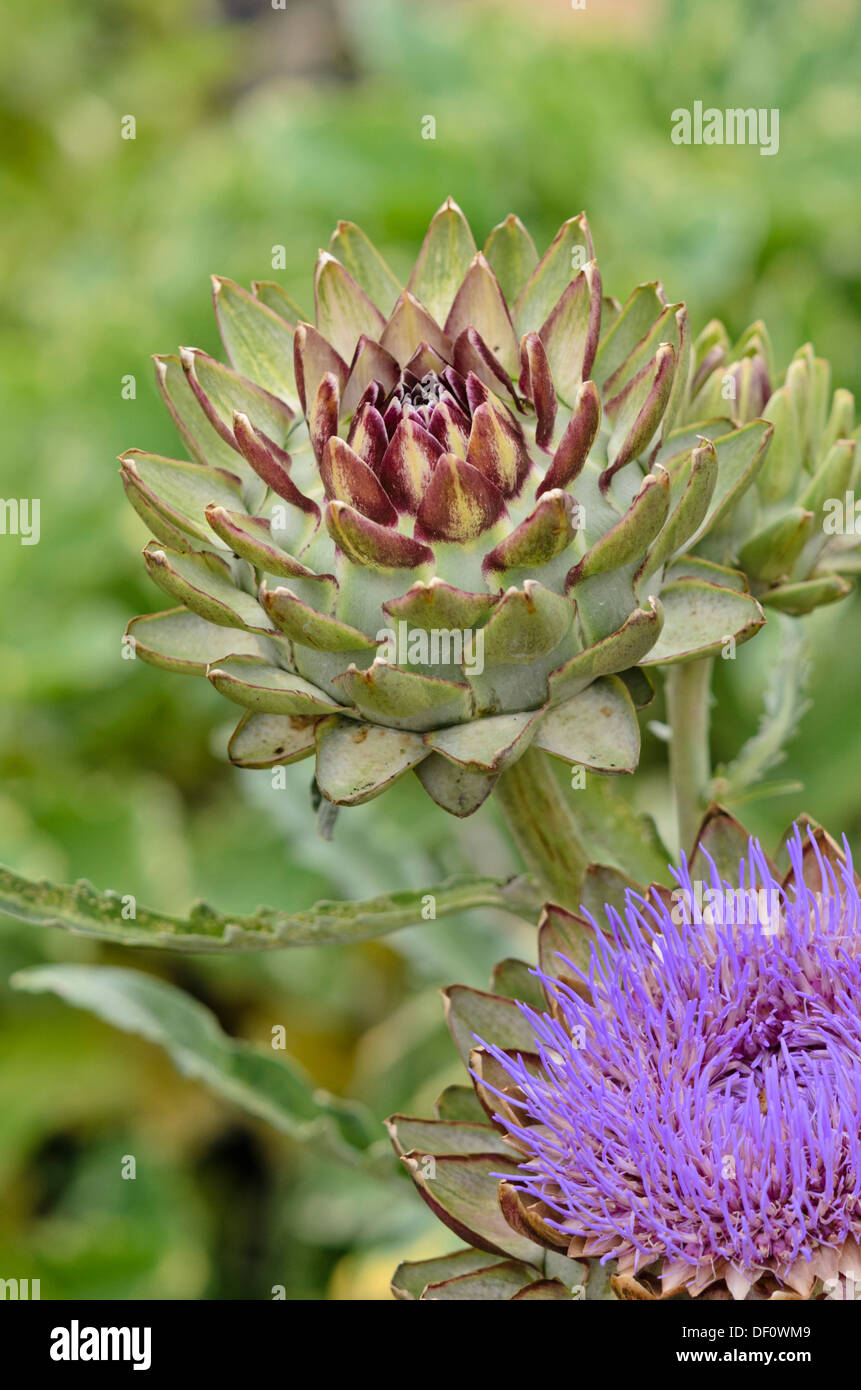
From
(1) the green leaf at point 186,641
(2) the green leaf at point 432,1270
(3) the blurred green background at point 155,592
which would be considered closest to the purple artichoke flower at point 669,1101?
(2) the green leaf at point 432,1270

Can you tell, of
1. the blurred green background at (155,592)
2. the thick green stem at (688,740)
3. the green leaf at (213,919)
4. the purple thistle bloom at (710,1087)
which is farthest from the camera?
the blurred green background at (155,592)

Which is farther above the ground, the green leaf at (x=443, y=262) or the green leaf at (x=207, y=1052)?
the green leaf at (x=443, y=262)

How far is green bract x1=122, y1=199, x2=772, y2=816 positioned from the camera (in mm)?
754

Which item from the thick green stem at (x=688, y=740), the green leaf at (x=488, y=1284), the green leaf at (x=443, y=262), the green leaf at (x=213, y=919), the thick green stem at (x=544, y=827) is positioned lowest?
the green leaf at (x=488, y=1284)

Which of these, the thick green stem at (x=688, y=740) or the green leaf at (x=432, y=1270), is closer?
the green leaf at (x=432, y=1270)

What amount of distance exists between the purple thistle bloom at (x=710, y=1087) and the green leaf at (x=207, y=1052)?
0.23 meters

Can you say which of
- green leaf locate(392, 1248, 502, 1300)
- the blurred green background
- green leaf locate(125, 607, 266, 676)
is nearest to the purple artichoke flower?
green leaf locate(392, 1248, 502, 1300)

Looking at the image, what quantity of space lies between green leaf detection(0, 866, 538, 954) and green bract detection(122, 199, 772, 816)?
0.33 ft

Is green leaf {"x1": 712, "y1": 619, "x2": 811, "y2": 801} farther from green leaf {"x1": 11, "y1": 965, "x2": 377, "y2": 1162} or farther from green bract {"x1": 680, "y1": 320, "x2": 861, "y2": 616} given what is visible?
green leaf {"x1": 11, "y1": 965, "x2": 377, "y2": 1162}

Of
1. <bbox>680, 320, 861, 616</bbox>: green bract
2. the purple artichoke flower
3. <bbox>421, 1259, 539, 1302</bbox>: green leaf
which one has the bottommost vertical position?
<bbox>421, 1259, 539, 1302</bbox>: green leaf

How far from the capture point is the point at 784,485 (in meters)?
0.90

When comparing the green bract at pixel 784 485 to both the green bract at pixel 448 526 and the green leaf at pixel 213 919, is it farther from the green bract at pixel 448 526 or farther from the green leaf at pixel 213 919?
the green leaf at pixel 213 919

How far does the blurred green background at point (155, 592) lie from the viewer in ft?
5.53
